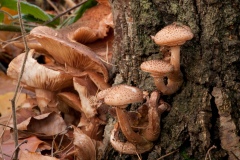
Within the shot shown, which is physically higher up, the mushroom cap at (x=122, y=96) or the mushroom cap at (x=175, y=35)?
the mushroom cap at (x=175, y=35)

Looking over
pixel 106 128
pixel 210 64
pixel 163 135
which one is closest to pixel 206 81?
pixel 210 64

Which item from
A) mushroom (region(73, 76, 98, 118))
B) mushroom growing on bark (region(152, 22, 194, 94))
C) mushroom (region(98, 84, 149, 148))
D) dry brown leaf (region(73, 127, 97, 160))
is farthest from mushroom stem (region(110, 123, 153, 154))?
mushroom growing on bark (region(152, 22, 194, 94))

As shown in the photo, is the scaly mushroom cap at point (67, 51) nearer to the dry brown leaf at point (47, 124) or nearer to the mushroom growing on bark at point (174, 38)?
the dry brown leaf at point (47, 124)

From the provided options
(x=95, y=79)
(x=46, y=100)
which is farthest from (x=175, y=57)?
(x=46, y=100)

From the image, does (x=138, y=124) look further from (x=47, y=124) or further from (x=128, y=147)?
(x=47, y=124)

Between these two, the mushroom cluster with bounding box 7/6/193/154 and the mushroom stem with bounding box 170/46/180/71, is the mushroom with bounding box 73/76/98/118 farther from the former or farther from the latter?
the mushroom stem with bounding box 170/46/180/71

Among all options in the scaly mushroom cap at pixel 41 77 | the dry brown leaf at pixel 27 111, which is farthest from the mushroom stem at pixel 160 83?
the dry brown leaf at pixel 27 111
